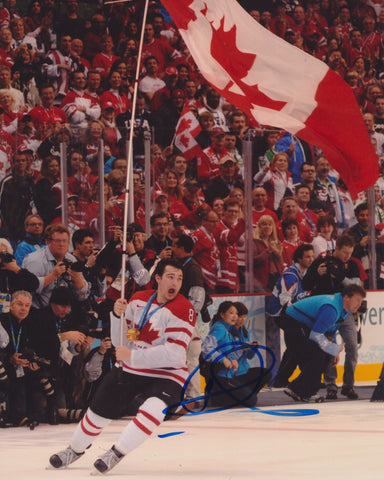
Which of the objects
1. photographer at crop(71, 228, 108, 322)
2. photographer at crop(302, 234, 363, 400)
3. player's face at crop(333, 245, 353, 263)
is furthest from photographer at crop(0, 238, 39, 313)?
player's face at crop(333, 245, 353, 263)

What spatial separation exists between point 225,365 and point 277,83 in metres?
3.94

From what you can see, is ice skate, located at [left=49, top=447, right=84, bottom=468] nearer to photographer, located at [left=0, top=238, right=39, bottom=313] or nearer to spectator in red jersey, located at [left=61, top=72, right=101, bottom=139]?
photographer, located at [left=0, top=238, right=39, bottom=313]

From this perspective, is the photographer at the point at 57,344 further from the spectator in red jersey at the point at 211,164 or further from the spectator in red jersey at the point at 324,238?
the spectator in red jersey at the point at 324,238

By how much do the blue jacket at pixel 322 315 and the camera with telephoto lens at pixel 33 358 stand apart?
136 inches

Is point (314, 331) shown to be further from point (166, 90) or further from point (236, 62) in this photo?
point (166, 90)

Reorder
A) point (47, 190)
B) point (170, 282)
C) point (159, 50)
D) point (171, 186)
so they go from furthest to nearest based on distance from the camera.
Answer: point (159, 50) → point (171, 186) → point (47, 190) → point (170, 282)

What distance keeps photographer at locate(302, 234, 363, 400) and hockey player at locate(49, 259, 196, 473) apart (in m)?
5.01

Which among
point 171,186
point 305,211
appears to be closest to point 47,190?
point 171,186

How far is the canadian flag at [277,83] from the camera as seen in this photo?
8875 millimetres

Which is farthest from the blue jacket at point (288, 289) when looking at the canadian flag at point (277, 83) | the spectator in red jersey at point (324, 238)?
the canadian flag at point (277, 83)

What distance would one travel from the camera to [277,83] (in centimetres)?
923

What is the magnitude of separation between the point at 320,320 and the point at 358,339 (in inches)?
56.8

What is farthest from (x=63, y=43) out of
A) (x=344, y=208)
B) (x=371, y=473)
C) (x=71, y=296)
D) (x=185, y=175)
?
(x=371, y=473)

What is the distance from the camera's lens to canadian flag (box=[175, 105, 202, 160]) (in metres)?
13.1
